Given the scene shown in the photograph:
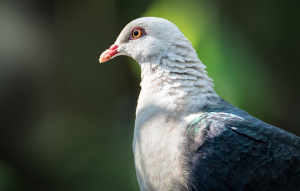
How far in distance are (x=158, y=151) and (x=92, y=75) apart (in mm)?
2244

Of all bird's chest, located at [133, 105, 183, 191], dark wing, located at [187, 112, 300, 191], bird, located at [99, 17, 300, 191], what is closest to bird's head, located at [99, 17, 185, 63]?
bird, located at [99, 17, 300, 191]

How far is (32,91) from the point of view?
3922mm

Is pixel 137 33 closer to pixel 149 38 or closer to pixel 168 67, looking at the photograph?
pixel 149 38

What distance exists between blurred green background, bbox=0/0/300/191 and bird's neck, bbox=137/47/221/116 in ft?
4.10

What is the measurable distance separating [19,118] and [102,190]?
1.13m

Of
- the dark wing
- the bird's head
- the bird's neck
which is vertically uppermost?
the bird's head

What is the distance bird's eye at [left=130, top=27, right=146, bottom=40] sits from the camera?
7.10 ft

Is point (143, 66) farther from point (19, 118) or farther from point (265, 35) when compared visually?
point (19, 118)

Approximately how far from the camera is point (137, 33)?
2.18 metres

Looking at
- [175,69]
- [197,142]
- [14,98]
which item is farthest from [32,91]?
[197,142]

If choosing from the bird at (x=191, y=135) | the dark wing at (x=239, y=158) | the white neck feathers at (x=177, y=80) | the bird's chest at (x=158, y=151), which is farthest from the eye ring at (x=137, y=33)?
the dark wing at (x=239, y=158)

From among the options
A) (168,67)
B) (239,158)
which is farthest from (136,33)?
(239,158)

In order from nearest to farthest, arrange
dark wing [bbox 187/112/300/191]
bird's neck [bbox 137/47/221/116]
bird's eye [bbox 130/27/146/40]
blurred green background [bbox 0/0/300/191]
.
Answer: dark wing [bbox 187/112/300/191]
bird's neck [bbox 137/47/221/116]
bird's eye [bbox 130/27/146/40]
blurred green background [bbox 0/0/300/191]

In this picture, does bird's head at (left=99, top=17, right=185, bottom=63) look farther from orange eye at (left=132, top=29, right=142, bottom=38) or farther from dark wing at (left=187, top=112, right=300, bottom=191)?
dark wing at (left=187, top=112, right=300, bottom=191)
